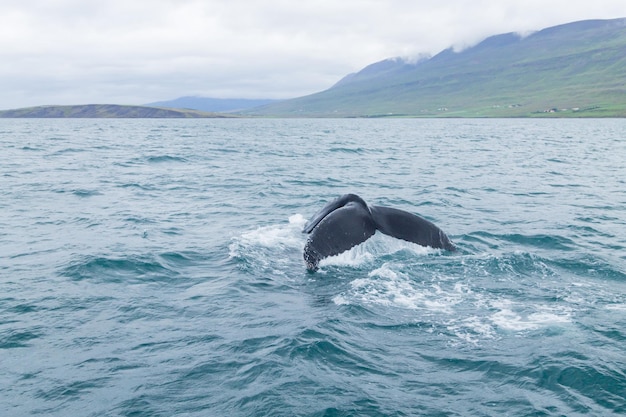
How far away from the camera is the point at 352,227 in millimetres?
→ 12305

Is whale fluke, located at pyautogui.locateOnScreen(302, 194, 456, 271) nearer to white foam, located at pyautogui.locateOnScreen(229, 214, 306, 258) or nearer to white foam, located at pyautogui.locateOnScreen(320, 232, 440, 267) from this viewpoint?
white foam, located at pyautogui.locateOnScreen(320, 232, 440, 267)

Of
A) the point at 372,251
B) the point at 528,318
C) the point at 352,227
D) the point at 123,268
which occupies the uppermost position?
the point at 352,227

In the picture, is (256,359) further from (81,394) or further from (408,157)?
(408,157)

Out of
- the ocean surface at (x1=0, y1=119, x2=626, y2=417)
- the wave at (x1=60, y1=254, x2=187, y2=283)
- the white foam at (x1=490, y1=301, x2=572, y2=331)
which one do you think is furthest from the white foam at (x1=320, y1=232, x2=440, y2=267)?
the wave at (x1=60, y1=254, x2=187, y2=283)

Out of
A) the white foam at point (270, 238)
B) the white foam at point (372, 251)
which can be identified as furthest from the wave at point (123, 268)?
the white foam at point (372, 251)

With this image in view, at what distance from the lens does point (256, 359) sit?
9109mm

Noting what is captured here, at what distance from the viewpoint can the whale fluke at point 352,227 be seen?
12.3m

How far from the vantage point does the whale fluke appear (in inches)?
484

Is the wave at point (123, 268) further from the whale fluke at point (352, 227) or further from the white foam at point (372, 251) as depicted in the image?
the white foam at point (372, 251)

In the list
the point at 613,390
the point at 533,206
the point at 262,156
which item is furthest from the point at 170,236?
the point at 262,156

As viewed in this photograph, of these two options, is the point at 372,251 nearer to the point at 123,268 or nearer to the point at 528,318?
the point at 528,318

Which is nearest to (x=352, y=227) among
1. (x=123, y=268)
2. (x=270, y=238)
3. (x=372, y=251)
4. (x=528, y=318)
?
(x=372, y=251)

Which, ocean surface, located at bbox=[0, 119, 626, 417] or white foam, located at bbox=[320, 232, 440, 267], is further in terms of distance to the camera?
white foam, located at bbox=[320, 232, 440, 267]

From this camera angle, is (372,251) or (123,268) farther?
(372,251)
